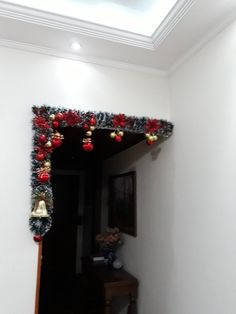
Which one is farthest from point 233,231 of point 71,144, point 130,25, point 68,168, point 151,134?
point 68,168

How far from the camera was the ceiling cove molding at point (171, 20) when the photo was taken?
1.45 metres

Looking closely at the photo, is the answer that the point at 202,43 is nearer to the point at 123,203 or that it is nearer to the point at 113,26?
the point at 113,26

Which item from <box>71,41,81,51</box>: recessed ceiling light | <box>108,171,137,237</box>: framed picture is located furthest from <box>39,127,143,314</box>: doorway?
<box>71,41,81,51</box>: recessed ceiling light

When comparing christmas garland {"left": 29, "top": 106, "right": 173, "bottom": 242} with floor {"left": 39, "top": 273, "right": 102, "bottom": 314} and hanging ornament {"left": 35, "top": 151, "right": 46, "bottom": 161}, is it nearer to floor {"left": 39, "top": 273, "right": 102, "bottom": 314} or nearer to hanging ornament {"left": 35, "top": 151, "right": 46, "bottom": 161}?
hanging ornament {"left": 35, "top": 151, "right": 46, "bottom": 161}

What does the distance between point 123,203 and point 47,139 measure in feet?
5.10

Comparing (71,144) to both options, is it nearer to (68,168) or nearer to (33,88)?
(33,88)

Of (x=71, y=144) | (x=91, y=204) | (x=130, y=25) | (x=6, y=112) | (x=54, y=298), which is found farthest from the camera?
(x=91, y=204)

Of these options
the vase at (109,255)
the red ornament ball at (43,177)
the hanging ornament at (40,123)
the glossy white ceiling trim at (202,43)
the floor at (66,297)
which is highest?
the glossy white ceiling trim at (202,43)

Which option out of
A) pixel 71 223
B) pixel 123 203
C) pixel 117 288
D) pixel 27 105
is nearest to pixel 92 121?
pixel 27 105

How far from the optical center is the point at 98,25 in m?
1.66

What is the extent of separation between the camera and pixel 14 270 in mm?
1553

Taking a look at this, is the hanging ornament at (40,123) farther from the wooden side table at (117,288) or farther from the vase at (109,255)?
the vase at (109,255)

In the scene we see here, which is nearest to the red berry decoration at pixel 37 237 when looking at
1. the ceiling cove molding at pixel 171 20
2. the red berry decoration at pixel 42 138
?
the red berry decoration at pixel 42 138

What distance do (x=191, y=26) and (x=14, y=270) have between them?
1.78 meters
